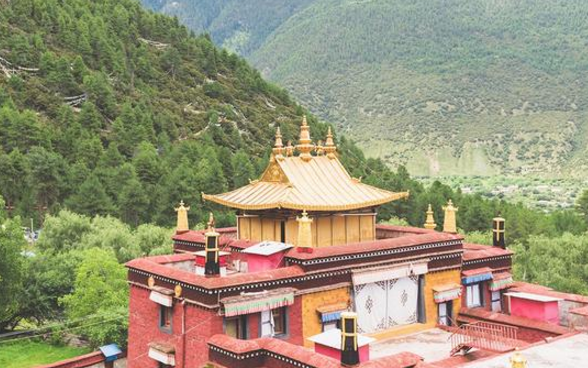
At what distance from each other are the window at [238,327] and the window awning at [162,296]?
2.15 metres

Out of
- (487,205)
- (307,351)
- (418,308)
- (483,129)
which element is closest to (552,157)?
(483,129)

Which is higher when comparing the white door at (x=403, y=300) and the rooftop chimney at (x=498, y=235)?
the rooftop chimney at (x=498, y=235)

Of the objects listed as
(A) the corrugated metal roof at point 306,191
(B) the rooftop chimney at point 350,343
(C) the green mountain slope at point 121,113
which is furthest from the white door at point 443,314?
(C) the green mountain slope at point 121,113

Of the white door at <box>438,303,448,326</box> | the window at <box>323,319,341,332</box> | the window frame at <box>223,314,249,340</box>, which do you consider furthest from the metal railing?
the window frame at <box>223,314,249,340</box>

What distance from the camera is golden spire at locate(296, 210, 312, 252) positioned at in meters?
20.3

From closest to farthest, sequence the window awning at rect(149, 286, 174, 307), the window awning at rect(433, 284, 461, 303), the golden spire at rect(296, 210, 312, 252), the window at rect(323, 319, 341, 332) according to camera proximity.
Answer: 1. the window awning at rect(149, 286, 174, 307)
2. the golden spire at rect(296, 210, 312, 252)
3. the window at rect(323, 319, 341, 332)
4. the window awning at rect(433, 284, 461, 303)

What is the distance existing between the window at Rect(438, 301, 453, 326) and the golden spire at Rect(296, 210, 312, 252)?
647 cm

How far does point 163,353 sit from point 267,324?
3.43 metres

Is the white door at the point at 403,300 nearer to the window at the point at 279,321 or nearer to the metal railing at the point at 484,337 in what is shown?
the metal railing at the point at 484,337

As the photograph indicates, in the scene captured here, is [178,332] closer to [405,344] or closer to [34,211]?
[405,344]

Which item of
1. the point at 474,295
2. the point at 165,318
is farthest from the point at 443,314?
the point at 165,318

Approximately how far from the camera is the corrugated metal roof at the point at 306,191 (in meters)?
22.0

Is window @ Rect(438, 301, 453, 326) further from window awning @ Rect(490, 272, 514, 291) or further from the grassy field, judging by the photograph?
the grassy field

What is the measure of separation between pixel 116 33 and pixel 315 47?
248ft
